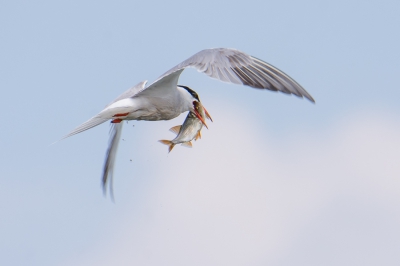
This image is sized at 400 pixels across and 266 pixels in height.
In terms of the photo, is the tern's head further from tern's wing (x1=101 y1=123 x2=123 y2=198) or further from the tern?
tern's wing (x1=101 y1=123 x2=123 y2=198)

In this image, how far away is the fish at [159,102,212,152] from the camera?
11812mm

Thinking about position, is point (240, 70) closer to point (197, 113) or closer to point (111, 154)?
point (197, 113)

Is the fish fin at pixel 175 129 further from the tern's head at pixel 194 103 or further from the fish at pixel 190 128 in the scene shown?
the tern's head at pixel 194 103

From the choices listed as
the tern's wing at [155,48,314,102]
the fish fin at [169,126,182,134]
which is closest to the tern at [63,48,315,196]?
the tern's wing at [155,48,314,102]

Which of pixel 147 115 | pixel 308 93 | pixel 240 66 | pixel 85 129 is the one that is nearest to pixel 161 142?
pixel 147 115

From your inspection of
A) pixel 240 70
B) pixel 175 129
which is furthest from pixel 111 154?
pixel 240 70

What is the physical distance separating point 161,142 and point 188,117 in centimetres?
79

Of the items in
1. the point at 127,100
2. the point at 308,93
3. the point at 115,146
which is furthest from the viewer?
the point at 115,146

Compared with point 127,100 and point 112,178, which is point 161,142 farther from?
point 112,178

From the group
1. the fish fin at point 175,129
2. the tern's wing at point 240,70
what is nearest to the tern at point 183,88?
the tern's wing at point 240,70

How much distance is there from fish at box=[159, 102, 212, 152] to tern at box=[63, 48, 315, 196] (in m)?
0.05

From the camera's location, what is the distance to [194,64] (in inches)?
406

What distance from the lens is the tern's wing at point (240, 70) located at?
9.83 meters

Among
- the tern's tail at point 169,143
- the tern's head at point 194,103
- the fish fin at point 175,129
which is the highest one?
the tern's head at point 194,103
